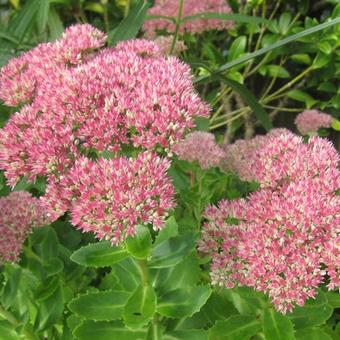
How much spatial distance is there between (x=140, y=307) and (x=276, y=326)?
9.0 inches

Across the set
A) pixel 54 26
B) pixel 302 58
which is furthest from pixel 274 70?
pixel 54 26

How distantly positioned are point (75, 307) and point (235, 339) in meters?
0.28

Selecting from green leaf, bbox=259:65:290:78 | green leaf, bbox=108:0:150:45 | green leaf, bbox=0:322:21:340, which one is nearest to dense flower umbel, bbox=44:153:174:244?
green leaf, bbox=0:322:21:340

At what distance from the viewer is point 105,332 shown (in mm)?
1065

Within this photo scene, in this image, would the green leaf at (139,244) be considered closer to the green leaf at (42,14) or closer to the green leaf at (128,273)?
the green leaf at (128,273)

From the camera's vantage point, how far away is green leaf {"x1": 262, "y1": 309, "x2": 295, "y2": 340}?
3.19 feet

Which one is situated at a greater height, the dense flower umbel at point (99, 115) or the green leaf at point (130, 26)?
the green leaf at point (130, 26)

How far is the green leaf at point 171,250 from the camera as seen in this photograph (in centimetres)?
98

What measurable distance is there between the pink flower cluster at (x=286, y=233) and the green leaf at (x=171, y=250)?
64 millimetres

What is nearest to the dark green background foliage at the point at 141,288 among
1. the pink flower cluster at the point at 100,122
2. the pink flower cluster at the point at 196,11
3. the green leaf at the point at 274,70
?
the pink flower cluster at the point at 100,122

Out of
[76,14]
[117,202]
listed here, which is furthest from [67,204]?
[76,14]

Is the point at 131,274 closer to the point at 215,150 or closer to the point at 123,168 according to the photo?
the point at 123,168

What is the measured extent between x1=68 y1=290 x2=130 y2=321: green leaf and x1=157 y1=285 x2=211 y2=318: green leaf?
0.23 ft

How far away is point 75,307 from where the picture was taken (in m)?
1.04
